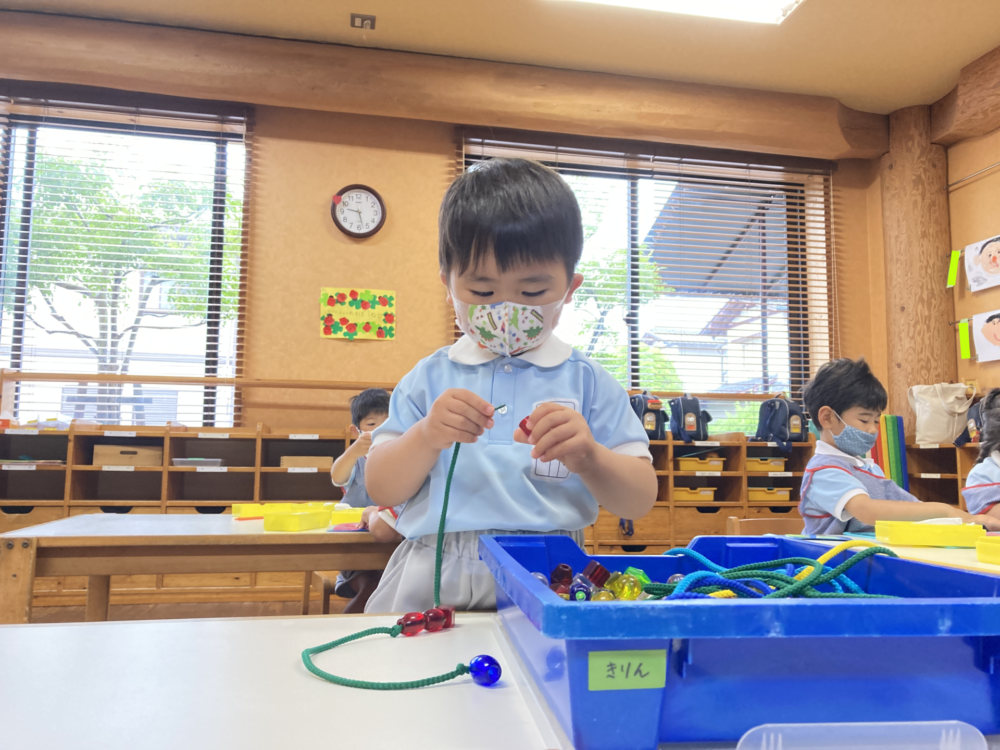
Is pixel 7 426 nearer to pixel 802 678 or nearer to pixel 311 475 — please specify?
pixel 311 475

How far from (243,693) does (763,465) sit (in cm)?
440

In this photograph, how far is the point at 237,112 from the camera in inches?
180

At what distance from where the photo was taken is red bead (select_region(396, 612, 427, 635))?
0.68 m

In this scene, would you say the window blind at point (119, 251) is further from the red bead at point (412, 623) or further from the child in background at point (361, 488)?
the red bead at point (412, 623)

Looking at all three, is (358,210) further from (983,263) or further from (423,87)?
(983,263)

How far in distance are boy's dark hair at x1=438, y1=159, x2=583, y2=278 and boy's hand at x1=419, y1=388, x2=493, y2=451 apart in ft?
0.71

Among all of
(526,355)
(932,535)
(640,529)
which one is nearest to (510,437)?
(526,355)

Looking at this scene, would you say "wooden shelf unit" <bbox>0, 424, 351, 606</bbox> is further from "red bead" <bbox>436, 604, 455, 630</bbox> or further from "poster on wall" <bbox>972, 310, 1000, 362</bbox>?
"poster on wall" <bbox>972, 310, 1000, 362</bbox>

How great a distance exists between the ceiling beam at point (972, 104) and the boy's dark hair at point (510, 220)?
456 centimetres

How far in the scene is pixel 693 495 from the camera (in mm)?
4371

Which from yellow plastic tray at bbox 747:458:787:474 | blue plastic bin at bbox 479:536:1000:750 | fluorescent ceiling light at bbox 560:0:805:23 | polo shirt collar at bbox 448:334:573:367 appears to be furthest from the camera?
yellow plastic tray at bbox 747:458:787:474

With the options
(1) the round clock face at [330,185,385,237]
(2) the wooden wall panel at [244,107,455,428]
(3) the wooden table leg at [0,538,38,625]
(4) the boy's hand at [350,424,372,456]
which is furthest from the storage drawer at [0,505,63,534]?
(3) the wooden table leg at [0,538,38,625]

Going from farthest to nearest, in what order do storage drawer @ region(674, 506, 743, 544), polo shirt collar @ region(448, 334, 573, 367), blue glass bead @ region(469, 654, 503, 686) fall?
1. storage drawer @ region(674, 506, 743, 544)
2. polo shirt collar @ region(448, 334, 573, 367)
3. blue glass bead @ region(469, 654, 503, 686)

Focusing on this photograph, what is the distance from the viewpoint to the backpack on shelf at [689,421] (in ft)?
14.4
